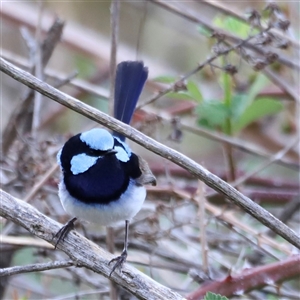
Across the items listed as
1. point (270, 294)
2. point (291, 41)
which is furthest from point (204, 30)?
point (270, 294)

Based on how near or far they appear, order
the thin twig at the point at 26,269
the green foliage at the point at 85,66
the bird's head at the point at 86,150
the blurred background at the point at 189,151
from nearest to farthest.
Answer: the thin twig at the point at 26,269, the bird's head at the point at 86,150, the blurred background at the point at 189,151, the green foliage at the point at 85,66

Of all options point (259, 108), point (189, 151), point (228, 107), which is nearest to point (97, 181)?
point (228, 107)

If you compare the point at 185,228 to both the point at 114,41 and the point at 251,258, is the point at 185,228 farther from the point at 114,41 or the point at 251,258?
the point at 114,41

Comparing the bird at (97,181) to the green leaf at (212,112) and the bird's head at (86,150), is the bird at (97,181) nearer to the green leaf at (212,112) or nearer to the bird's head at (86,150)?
the bird's head at (86,150)

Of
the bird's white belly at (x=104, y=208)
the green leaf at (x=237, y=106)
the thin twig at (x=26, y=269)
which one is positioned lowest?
the thin twig at (x=26, y=269)

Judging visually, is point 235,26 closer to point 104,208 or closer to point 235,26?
point 235,26

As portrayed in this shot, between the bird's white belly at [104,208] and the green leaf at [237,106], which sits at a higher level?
the green leaf at [237,106]

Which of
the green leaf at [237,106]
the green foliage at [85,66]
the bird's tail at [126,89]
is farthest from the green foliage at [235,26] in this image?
the green foliage at [85,66]
